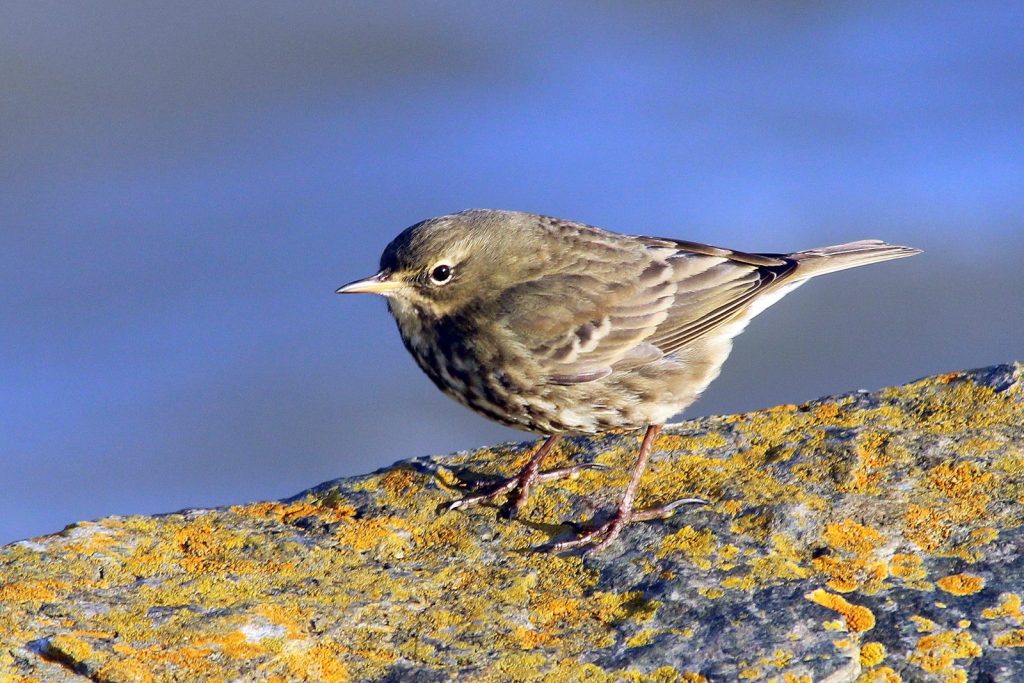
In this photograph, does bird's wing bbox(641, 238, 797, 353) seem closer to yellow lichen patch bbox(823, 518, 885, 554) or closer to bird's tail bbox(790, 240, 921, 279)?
bird's tail bbox(790, 240, 921, 279)

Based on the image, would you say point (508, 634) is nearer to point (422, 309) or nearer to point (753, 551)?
point (753, 551)

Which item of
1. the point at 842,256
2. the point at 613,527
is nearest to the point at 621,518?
the point at 613,527

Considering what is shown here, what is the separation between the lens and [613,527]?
453 centimetres

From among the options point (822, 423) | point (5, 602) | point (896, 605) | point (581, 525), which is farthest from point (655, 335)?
point (5, 602)

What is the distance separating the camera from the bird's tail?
6613mm

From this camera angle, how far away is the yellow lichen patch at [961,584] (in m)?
3.86

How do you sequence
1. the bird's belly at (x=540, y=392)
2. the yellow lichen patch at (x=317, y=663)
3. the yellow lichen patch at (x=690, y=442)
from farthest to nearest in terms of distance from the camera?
the bird's belly at (x=540, y=392) → the yellow lichen patch at (x=690, y=442) → the yellow lichen patch at (x=317, y=663)

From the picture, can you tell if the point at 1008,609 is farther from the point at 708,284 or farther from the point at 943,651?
the point at 708,284

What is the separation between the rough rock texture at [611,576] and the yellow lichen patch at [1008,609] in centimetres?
1

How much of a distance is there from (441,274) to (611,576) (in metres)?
2.17

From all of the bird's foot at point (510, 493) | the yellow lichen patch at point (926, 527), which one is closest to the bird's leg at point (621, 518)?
the bird's foot at point (510, 493)

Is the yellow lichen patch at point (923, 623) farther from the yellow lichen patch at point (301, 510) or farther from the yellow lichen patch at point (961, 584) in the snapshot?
the yellow lichen patch at point (301, 510)

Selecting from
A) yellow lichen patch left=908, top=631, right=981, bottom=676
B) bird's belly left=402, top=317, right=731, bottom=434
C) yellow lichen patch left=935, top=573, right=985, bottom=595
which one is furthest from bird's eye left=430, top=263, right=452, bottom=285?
yellow lichen patch left=908, top=631, right=981, bottom=676

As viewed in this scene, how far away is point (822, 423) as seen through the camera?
5.27 meters
